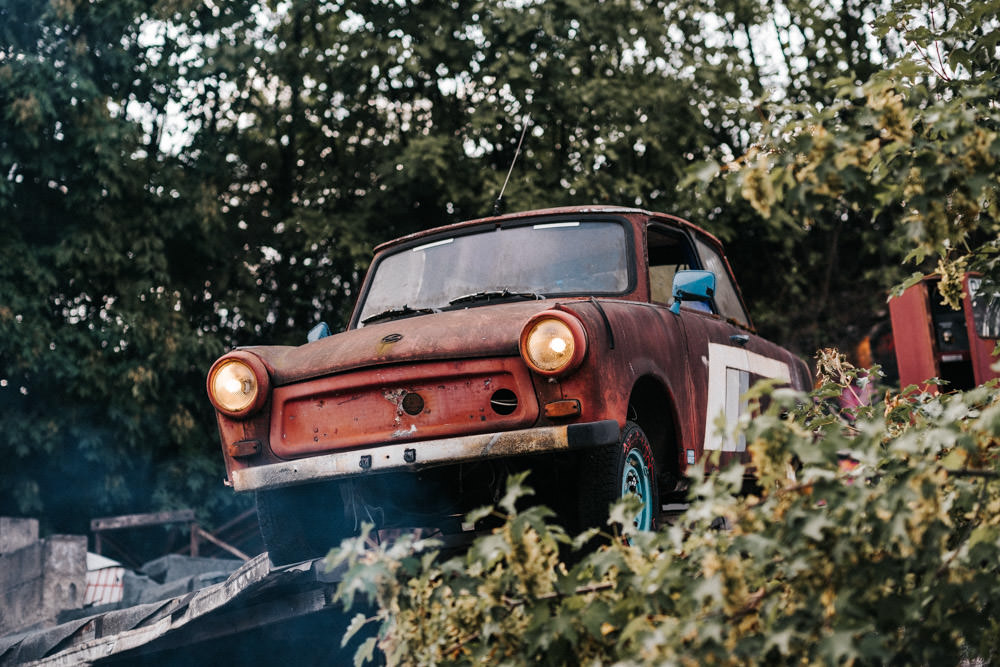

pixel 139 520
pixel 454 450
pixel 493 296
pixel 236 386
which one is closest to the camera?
pixel 454 450

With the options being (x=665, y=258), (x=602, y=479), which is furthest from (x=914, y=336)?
(x=602, y=479)

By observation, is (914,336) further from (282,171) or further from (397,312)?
(282,171)

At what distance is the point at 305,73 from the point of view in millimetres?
15453

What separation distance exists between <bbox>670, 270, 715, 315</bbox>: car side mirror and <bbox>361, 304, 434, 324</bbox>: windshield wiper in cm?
118

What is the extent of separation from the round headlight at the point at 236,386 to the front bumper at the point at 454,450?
1.49ft

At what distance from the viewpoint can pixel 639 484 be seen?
450 centimetres

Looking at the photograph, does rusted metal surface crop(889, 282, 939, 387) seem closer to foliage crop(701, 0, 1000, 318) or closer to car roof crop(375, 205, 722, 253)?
car roof crop(375, 205, 722, 253)

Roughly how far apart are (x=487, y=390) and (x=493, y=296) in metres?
0.88

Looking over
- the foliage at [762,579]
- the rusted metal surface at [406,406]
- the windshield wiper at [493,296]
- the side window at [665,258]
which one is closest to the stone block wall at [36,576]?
the rusted metal surface at [406,406]

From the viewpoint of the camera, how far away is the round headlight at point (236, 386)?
4.62 m

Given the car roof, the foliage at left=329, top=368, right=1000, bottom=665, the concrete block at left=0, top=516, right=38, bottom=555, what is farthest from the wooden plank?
the foliage at left=329, top=368, right=1000, bottom=665

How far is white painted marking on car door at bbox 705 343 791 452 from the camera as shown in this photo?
5434 mm

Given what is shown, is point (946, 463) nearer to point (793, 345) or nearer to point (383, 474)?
point (383, 474)

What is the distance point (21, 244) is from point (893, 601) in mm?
11996
